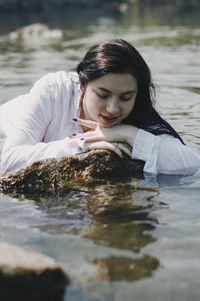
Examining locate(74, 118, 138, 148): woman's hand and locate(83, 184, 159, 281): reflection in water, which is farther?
locate(74, 118, 138, 148): woman's hand

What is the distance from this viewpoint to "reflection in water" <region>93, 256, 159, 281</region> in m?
2.70

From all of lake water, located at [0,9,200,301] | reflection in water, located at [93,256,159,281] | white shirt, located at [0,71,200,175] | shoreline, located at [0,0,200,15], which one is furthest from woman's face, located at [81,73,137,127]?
shoreline, located at [0,0,200,15]

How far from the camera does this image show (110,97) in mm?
4062

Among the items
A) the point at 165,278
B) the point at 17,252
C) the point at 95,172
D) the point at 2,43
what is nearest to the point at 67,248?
the point at 17,252

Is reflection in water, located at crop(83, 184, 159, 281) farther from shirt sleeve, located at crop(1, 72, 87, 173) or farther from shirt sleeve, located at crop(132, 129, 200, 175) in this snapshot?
shirt sleeve, located at crop(1, 72, 87, 173)

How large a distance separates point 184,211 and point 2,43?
1469 centimetres

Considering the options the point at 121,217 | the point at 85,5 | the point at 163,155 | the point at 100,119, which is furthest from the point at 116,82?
the point at 85,5

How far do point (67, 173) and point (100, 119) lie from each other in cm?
58

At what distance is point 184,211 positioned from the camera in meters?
3.62

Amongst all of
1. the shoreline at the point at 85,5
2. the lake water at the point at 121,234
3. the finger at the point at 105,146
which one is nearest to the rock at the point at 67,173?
the finger at the point at 105,146

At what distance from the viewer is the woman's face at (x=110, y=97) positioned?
157 inches

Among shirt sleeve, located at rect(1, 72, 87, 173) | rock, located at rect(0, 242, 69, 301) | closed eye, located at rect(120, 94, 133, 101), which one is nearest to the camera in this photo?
rock, located at rect(0, 242, 69, 301)

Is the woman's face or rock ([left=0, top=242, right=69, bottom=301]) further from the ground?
the woman's face

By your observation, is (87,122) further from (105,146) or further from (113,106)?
(113,106)
